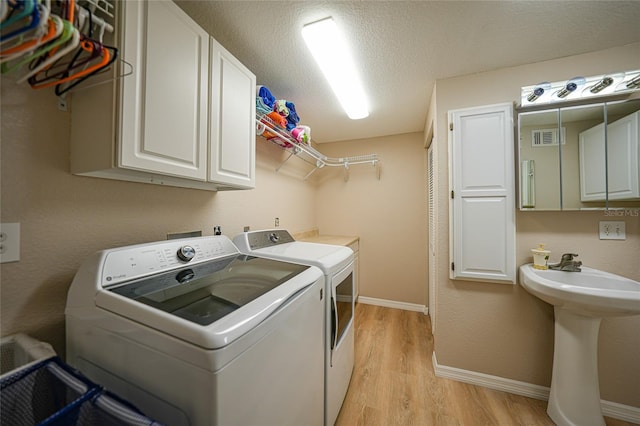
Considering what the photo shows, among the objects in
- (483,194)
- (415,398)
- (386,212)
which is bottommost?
(415,398)

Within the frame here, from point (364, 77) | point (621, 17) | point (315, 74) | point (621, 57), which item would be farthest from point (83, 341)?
point (621, 57)

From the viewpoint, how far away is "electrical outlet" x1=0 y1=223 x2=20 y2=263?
76 centimetres

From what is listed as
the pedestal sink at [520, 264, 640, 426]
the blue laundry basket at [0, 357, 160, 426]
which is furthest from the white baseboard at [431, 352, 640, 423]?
the blue laundry basket at [0, 357, 160, 426]

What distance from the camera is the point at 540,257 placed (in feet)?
5.16

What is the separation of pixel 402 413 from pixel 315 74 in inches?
101

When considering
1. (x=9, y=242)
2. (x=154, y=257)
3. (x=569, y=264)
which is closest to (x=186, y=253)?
(x=154, y=257)

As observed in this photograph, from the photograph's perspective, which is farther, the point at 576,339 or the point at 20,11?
the point at 576,339

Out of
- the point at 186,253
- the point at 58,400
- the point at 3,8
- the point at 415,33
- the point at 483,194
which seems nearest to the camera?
the point at 3,8

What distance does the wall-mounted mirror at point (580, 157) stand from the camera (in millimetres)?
1468

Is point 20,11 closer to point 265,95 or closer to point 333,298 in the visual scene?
point 265,95

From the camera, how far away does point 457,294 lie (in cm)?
183

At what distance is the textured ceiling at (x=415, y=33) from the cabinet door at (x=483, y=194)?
1.29 feet

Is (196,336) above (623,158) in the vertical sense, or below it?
below

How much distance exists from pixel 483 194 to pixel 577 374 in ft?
4.10
